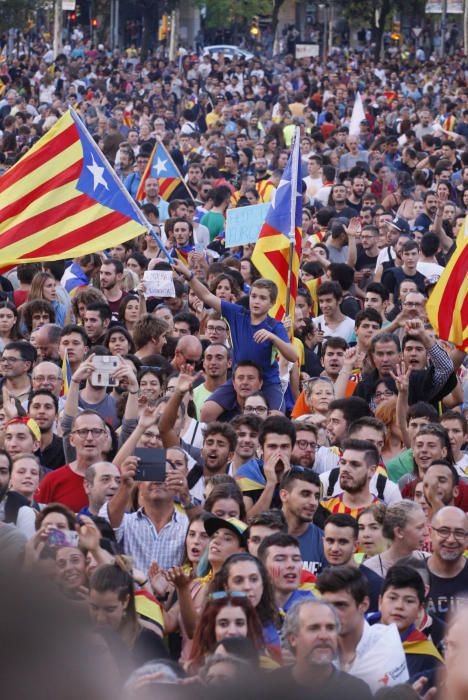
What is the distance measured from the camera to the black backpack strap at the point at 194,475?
24.3 feet

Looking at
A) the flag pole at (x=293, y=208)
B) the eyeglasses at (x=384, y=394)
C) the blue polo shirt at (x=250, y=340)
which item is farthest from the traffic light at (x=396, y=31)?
the eyeglasses at (x=384, y=394)

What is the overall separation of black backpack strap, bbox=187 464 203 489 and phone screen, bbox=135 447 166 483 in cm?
103

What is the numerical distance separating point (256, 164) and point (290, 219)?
10482mm

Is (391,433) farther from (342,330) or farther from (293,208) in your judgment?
(293,208)

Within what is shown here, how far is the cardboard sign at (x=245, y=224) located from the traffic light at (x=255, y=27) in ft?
185

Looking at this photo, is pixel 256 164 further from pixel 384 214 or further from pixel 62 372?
pixel 62 372

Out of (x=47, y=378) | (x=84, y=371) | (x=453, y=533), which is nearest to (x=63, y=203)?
(x=47, y=378)

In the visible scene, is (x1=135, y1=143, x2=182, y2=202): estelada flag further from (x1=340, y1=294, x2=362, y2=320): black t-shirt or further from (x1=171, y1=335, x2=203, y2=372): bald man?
(x1=171, y1=335, x2=203, y2=372): bald man

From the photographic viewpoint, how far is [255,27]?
67.2 meters

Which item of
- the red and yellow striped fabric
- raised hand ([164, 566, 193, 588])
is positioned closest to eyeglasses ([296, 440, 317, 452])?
raised hand ([164, 566, 193, 588])

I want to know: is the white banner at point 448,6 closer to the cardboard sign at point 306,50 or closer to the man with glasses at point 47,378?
the cardboard sign at point 306,50

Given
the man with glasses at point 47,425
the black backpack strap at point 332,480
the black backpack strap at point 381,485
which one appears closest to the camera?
the black backpack strap at point 381,485

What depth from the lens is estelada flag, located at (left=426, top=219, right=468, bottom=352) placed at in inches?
367

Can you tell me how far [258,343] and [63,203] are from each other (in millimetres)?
1902
